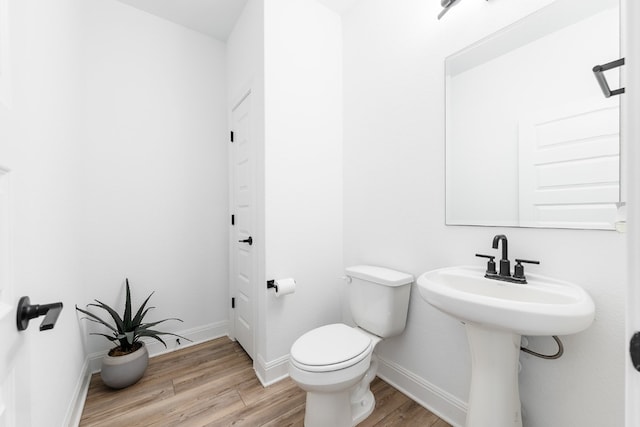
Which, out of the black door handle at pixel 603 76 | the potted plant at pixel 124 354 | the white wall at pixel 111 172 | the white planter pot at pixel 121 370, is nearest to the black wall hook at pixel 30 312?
the white wall at pixel 111 172

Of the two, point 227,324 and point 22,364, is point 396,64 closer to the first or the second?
point 22,364

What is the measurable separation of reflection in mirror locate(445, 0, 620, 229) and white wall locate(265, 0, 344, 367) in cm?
87

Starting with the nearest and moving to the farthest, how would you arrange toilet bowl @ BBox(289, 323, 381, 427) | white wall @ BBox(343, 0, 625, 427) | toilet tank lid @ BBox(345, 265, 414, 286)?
white wall @ BBox(343, 0, 625, 427) → toilet bowl @ BBox(289, 323, 381, 427) → toilet tank lid @ BBox(345, 265, 414, 286)

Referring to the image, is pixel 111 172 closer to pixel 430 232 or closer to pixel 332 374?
pixel 332 374

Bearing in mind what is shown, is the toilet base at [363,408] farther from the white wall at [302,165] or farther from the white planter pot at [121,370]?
the white planter pot at [121,370]

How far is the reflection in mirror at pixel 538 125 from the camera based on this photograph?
3.08 feet

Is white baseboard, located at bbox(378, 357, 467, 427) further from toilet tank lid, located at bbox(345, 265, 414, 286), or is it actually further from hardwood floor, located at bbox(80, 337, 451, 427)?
toilet tank lid, located at bbox(345, 265, 414, 286)

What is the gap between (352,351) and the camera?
1.24m

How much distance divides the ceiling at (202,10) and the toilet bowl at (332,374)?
7.47 feet

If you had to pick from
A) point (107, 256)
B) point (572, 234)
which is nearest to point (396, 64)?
point (572, 234)

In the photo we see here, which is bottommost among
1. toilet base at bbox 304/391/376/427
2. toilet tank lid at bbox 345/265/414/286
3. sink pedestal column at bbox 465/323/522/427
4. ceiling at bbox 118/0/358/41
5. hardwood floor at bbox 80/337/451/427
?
hardwood floor at bbox 80/337/451/427

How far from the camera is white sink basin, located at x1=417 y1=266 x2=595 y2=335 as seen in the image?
2.55 ft

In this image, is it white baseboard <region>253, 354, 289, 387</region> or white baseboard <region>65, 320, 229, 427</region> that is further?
white baseboard <region>253, 354, 289, 387</region>

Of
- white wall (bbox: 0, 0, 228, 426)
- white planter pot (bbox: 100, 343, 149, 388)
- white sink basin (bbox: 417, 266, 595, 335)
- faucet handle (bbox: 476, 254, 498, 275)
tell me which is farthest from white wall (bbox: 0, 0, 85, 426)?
faucet handle (bbox: 476, 254, 498, 275)
